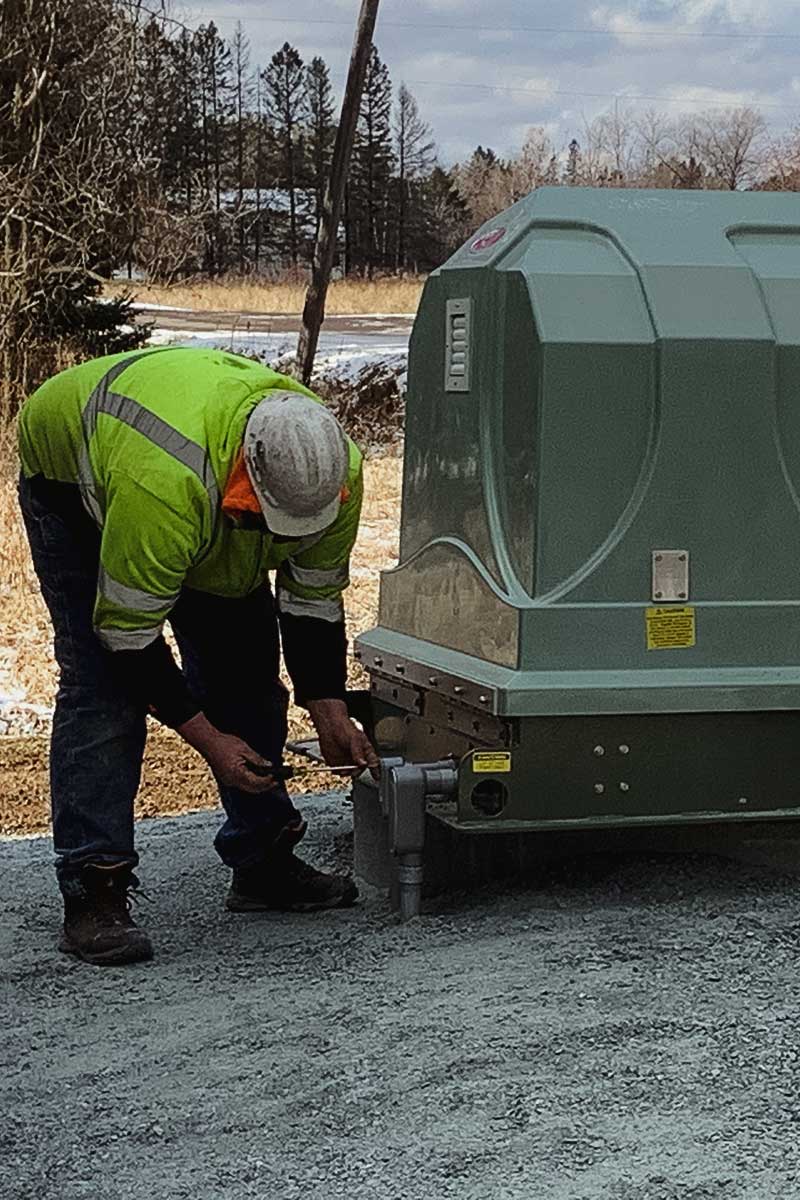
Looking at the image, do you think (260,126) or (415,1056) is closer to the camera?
(415,1056)

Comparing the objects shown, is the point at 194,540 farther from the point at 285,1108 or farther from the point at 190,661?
the point at 285,1108

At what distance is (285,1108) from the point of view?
3135mm

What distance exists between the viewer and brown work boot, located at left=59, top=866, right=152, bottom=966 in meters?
4.25

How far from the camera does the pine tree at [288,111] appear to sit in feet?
137

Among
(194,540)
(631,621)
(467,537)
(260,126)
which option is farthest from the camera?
(260,126)

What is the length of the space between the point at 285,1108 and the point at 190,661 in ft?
5.61

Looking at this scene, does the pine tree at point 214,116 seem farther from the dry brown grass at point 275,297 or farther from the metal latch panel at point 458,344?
the metal latch panel at point 458,344


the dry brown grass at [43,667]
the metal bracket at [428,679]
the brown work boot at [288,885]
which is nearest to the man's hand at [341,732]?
the metal bracket at [428,679]

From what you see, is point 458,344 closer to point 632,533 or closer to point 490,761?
point 632,533

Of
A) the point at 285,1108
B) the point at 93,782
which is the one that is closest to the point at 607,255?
the point at 93,782

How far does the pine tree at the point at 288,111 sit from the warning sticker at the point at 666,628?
120 feet

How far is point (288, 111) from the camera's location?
43.3 m

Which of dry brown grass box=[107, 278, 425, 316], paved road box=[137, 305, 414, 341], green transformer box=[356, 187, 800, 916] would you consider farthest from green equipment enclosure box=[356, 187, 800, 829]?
dry brown grass box=[107, 278, 425, 316]

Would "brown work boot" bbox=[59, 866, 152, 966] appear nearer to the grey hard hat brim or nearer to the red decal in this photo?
the grey hard hat brim
